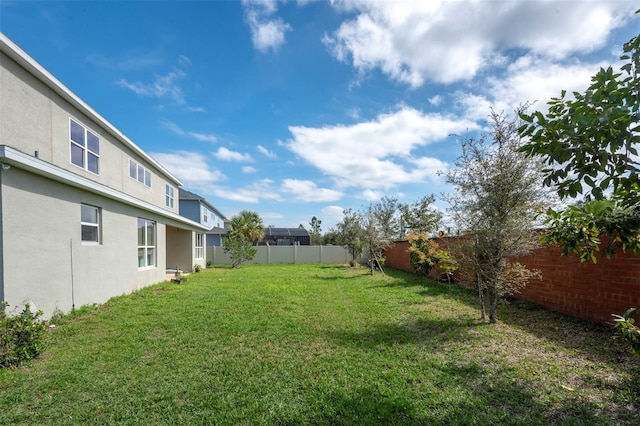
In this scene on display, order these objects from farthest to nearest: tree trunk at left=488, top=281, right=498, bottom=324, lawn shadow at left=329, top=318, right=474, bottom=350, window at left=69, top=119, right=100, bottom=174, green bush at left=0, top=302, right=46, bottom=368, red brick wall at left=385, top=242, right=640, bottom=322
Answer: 1. window at left=69, top=119, right=100, bottom=174
2. tree trunk at left=488, top=281, right=498, bottom=324
3. lawn shadow at left=329, top=318, right=474, bottom=350
4. red brick wall at left=385, top=242, right=640, bottom=322
5. green bush at left=0, top=302, right=46, bottom=368

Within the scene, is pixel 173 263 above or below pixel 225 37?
below

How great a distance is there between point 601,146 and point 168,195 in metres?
18.8

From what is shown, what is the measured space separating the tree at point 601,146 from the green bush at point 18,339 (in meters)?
6.62

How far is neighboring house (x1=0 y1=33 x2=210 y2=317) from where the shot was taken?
234 inches

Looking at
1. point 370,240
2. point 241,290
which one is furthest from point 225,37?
point 370,240

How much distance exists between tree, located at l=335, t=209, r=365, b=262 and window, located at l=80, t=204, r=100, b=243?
12.5m

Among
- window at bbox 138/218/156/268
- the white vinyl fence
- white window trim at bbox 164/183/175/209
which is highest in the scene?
white window trim at bbox 164/183/175/209

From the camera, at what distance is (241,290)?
37.2ft

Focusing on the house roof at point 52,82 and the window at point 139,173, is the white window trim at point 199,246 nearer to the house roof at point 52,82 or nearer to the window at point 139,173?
the window at point 139,173

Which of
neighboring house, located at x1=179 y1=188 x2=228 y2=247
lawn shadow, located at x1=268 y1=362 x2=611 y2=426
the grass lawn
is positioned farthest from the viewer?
neighboring house, located at x1=179 y1=188 x2=228 y2=247

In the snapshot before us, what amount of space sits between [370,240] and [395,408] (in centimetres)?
1313

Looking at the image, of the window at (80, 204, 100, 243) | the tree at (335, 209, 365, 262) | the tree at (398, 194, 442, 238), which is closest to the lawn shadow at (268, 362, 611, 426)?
the window at (80, 204, 100, 243)

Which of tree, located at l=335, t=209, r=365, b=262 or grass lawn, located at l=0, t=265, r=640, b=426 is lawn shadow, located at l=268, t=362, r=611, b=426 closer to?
grass lawn, located at l=0, t=265, r=640, b=426

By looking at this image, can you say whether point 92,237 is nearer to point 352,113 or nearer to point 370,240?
point 352,113
